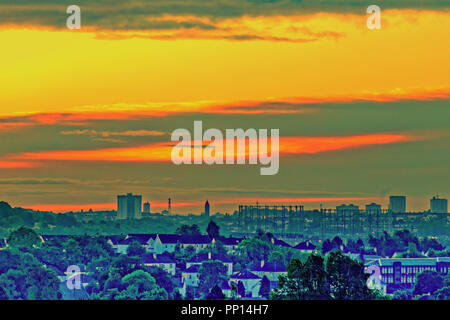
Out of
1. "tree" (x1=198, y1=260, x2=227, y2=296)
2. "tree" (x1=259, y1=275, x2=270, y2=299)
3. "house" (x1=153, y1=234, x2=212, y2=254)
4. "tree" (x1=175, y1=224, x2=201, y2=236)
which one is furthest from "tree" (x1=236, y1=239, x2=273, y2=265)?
"tree" (x1=259, y1=275, x2=270, y2=299)

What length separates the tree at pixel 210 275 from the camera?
90.1 m

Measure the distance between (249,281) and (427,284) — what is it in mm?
13275

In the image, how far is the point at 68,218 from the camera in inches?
7761

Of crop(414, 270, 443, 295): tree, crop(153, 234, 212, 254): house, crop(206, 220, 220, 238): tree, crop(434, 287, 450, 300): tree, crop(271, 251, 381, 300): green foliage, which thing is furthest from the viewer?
crop(206, 220, 220, 238): tree

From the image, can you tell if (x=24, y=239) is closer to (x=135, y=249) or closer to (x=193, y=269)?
(x=135, y=249)

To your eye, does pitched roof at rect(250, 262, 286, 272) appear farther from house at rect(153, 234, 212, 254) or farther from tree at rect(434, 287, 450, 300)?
house at rect(153, 234, 212, 254)

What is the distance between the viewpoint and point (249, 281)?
91.2 meters

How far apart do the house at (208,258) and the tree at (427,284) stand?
61.8 ft

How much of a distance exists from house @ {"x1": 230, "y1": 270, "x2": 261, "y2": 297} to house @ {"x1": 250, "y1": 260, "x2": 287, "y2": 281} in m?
2.06

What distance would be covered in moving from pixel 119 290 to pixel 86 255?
43184mm

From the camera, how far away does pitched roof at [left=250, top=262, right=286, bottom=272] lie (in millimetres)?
101688

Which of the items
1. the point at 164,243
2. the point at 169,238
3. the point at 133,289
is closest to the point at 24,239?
the point at 164,243
